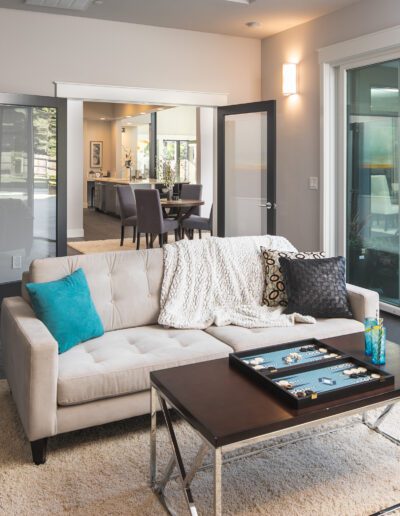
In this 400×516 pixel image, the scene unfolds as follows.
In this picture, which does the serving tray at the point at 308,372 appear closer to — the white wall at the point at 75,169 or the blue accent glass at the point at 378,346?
the blue accent glass at the point at 378,346

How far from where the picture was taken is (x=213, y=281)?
3.47 m

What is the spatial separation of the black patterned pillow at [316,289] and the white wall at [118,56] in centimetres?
337

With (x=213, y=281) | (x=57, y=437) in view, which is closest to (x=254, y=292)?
(x=213, y=281)

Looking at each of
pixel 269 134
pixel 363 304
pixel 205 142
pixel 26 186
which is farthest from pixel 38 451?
pixel 205 142

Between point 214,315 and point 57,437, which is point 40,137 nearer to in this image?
point 214,315

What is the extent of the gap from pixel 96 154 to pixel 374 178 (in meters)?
12.5

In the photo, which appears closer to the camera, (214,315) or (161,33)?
(214,315)

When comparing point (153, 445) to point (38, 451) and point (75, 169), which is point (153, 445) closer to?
point (38, 451)

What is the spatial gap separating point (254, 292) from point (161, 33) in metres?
3.60

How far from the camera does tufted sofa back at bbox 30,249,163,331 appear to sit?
Answer: 10.2ft

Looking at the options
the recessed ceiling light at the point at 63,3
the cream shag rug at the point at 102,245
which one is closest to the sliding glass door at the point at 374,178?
the recessed ceiling light at the point at 63,3

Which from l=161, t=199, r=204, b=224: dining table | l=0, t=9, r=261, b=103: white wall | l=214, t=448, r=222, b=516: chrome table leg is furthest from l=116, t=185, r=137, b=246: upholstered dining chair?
l=214, t=448, r=222, b=516: chrome table leg

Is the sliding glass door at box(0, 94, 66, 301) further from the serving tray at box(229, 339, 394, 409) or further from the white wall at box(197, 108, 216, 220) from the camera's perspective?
the serving tray at box(229, 339, 394, 409)

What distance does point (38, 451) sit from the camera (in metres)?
2.46
